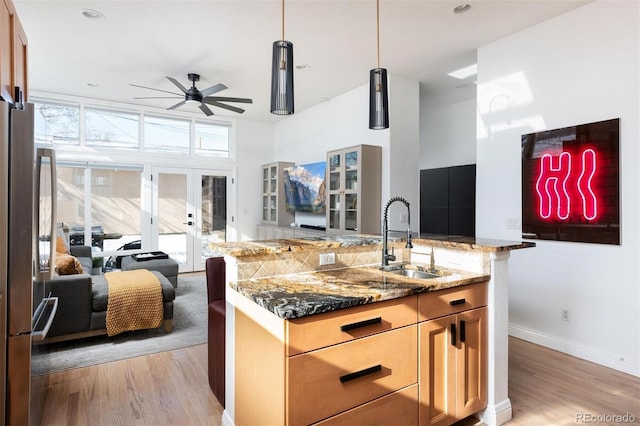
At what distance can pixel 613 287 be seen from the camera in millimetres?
2906

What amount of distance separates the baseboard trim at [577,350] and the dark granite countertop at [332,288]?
5.64 ft

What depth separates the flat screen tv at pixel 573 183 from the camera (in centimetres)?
289

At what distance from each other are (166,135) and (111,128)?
0.87 meters

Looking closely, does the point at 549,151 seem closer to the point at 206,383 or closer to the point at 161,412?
the point at 206,383

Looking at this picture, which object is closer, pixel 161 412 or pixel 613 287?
pixel 161 412

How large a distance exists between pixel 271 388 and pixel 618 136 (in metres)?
3.17

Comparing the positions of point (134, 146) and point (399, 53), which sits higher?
point (399, 53)

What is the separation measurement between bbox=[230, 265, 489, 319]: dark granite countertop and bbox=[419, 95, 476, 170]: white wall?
403 centimetres

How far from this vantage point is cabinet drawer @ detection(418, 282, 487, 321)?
1.88m

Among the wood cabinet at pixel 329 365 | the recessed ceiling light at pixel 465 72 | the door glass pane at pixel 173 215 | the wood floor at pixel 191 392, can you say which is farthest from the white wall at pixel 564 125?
the door glass pane at pixel 173 215

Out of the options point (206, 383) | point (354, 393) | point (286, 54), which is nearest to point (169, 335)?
point (206, 383)

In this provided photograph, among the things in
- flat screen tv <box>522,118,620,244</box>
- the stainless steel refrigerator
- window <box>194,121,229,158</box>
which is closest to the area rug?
the stainless steel refrigerator

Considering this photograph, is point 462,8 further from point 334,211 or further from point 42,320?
point 42,320

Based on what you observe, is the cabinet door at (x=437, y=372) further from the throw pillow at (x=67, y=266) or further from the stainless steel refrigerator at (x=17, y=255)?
the throw pillow at (x=67, y=266)
